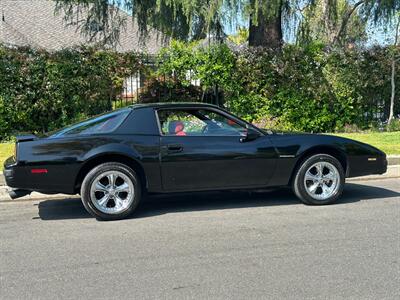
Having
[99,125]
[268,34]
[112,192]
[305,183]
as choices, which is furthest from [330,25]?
[112,192]

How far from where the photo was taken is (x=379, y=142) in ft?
40.4

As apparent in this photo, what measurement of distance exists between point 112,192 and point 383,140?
839 centimetres

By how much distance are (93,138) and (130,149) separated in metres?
0.47

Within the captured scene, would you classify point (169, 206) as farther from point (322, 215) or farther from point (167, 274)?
point (167, 274)

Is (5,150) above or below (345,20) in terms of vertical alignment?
below

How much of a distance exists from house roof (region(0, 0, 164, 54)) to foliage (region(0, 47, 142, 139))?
949cm

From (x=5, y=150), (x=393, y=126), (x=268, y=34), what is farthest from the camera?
(x=393, y=126)

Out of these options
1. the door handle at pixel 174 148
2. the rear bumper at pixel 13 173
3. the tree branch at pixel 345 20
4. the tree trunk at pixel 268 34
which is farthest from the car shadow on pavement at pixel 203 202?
the tree branch at pixel 345 20

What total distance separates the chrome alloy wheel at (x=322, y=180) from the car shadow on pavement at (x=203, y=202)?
309 mm

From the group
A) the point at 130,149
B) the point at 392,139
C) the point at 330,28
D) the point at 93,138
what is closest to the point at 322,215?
the point at 130,149

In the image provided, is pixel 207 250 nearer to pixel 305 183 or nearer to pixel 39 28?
pixel 305 183

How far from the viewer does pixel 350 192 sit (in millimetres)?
7996

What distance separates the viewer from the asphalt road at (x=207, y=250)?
4.23 metres

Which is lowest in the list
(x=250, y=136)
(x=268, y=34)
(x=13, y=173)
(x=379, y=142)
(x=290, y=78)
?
(x=379, y=142)
